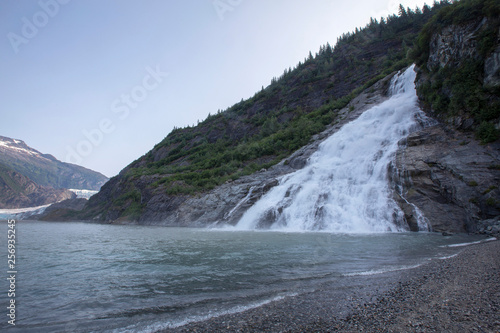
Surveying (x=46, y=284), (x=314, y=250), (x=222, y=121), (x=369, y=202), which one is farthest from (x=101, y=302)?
(x=222, y=121)

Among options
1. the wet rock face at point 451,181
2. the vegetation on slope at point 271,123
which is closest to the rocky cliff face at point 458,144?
the wet rock face at point 451,181

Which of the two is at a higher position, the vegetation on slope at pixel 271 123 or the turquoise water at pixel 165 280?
the vegetation on slope at pixel 271 123

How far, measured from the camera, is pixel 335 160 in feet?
88.8

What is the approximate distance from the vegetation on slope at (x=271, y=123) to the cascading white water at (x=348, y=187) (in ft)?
33.7

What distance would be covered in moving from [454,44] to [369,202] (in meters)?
17.6

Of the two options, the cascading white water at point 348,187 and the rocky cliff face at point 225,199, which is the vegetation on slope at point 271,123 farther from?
the cascading white water at point 348,187

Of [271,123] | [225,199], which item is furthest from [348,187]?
[271,123]

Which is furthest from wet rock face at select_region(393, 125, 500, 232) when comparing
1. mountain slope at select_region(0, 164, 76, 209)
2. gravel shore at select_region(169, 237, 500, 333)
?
mountain slope at select_region(0, 164, 76, 209)

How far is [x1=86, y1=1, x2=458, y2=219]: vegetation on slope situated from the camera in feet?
133

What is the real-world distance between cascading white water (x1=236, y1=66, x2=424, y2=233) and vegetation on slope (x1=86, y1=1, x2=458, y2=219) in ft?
33.7

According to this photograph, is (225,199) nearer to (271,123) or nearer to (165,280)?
(165,280)

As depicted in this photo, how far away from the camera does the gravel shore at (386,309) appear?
11.0 feet

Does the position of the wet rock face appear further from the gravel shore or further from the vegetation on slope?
the vegetation on slope

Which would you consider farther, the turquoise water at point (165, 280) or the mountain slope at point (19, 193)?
the mountain slope at point (19, 193)
